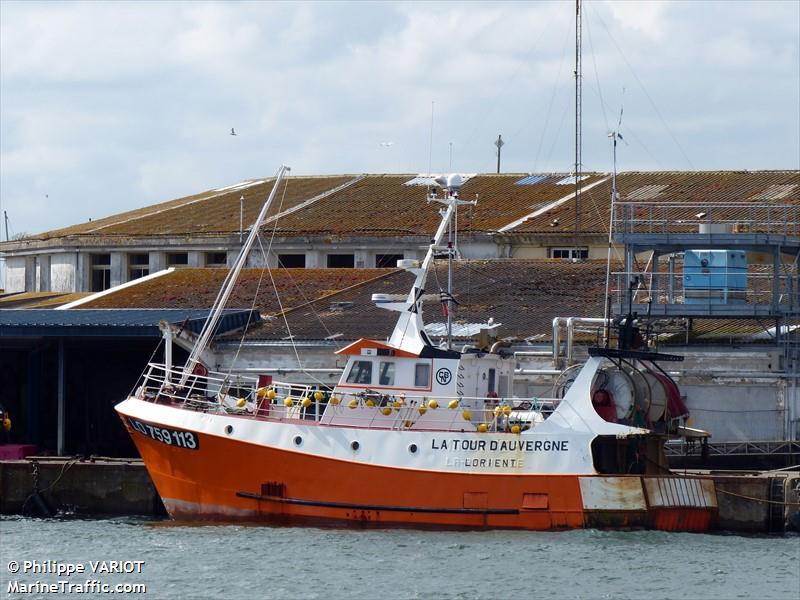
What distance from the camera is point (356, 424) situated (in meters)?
32.3

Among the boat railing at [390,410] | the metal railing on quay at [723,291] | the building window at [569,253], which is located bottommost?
the boat railing at [390,410]

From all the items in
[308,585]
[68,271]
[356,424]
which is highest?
[68,271]

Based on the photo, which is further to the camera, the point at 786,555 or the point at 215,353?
the point at 215,353

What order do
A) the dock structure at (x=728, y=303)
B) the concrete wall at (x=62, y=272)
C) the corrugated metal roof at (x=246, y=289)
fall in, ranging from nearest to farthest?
the dock structure at (x=728, y=303), the corrugated metal roof at (x=246, y=289), the concrete wall at (x=62, y=272)

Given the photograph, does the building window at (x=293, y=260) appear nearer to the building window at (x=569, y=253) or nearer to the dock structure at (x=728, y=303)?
the building window at (x=569, y=253)

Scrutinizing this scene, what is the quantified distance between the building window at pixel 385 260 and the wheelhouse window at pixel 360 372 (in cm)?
1841

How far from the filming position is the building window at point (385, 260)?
168ft

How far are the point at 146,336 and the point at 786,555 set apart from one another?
1702 centimetres

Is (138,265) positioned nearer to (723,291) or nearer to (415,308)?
(415,308)

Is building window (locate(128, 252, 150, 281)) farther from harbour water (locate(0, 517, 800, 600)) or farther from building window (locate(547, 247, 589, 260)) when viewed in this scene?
harbour water (locate(0, 517, 800, 600))

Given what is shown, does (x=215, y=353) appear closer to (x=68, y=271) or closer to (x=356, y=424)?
(x=356, y=424)

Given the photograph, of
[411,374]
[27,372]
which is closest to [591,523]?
[411,374]

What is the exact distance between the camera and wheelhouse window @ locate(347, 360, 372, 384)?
108ft

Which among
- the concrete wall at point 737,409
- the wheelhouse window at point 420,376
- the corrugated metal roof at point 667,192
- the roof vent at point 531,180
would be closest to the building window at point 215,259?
the corrugated metal roof at point 667,192
